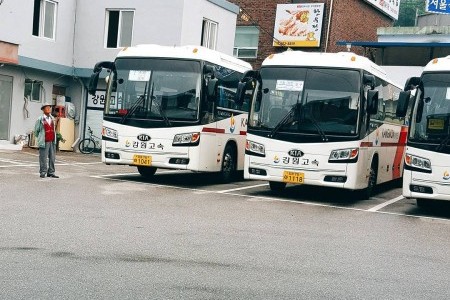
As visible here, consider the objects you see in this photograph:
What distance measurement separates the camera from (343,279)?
6.89 meters

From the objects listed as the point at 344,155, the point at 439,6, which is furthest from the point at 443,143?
the point at 439,6

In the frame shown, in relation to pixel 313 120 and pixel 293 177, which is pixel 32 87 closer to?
pixel 293 177

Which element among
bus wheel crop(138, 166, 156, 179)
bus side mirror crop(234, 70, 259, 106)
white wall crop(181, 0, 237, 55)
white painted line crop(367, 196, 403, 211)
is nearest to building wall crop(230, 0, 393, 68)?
white wall crop(181, 0, 237, 55)

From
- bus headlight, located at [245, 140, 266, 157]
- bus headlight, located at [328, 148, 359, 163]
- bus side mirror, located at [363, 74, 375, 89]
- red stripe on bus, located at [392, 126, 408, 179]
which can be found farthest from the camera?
red stripe on bus, located at [392, 126, 408, 179]

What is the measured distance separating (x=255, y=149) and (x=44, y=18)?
15657mm

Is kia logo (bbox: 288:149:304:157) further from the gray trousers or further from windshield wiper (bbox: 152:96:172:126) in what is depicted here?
the gray trousers

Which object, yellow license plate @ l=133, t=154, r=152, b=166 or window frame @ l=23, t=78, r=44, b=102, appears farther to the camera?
window frame @ l=23, t=78, r=44, b=102

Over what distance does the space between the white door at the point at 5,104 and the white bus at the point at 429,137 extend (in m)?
17.2

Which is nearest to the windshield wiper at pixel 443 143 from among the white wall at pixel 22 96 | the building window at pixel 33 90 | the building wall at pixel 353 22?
the white wall at pixel 22 96

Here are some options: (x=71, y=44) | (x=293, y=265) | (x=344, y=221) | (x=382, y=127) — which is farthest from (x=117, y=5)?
(x=293, y=265)

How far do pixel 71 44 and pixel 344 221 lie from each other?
64.7ft

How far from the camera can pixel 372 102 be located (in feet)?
45.9

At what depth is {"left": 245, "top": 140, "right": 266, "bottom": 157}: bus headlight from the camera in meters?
14.3

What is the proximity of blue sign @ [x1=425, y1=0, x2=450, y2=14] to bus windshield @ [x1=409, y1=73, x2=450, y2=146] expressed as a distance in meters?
15.6
